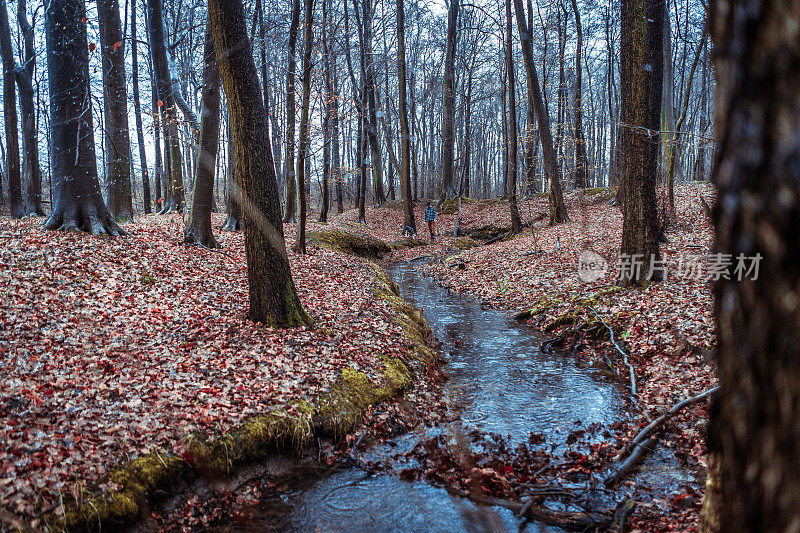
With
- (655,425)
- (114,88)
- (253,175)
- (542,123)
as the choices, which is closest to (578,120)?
(542,123)

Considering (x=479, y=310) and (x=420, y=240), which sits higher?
(x=420, y=240)

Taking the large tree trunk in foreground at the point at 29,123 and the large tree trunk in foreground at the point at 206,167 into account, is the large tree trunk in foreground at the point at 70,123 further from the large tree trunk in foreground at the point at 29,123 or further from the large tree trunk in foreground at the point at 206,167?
the large tree trunk in foreground at the point at 29,123

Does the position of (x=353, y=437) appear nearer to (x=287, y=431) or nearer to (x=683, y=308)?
(x=287, y=431)

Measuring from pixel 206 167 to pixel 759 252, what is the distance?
38.0 feet

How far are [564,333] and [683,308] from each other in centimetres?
212

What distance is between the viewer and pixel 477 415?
6.21 meters

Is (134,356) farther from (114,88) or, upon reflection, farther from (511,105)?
(511,105)

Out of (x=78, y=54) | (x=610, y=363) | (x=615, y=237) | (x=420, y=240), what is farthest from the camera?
(x=420, y=240)

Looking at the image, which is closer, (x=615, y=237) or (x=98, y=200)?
(x=98, y=200)

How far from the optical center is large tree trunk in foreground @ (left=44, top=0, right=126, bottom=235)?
920 cm

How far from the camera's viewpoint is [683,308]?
770 centimetres

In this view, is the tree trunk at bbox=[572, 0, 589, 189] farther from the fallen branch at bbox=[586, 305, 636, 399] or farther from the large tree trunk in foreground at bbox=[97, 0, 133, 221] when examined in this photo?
the large tree trunk in foreground at bbox=[97, 0, 133, 221]

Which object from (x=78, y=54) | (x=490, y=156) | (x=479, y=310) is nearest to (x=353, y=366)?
(x=479, y=310)

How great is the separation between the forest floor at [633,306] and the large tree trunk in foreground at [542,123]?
0.91 meters
